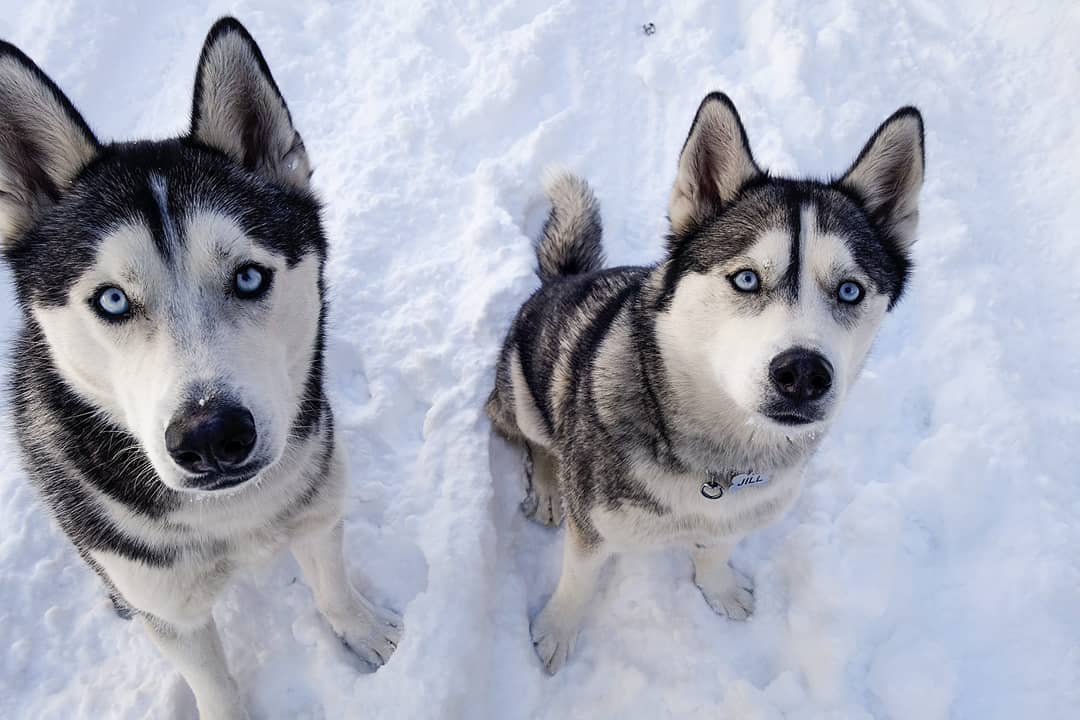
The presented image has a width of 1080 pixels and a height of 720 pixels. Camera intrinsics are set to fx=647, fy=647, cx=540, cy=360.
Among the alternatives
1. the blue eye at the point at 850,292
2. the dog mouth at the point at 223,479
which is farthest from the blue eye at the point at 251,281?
the blue eye at the point at 850,292

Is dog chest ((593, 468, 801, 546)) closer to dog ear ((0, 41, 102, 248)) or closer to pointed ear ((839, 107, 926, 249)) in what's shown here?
pointed ear ((839, 107, 926, 249))

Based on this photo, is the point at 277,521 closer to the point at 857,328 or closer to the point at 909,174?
the point at 857,328

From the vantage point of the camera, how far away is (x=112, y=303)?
1.80m

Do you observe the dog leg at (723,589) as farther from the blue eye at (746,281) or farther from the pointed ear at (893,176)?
the pointed ear at (893,176)

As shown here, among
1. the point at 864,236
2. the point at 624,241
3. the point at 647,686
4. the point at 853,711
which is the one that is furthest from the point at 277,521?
the point at 624,241

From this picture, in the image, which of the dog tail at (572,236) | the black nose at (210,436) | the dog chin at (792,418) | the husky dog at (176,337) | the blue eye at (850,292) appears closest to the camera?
the black nose at (210,436)

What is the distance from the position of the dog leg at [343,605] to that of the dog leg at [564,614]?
2.29 feet

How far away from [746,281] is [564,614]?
6.07ft

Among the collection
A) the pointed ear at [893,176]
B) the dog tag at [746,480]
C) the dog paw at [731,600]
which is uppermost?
the pointed ear at [893,176]

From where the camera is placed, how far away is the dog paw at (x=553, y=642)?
3.14m

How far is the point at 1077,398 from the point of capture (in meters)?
3.87

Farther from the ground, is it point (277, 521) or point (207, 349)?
point (207, 349)

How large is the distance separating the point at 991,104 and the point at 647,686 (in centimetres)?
524

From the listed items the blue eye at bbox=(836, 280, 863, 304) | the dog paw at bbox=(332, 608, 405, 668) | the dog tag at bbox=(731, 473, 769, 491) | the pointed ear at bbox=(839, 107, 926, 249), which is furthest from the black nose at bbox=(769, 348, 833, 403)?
the dog paw at bbox=(332, 608, 405, 668)
